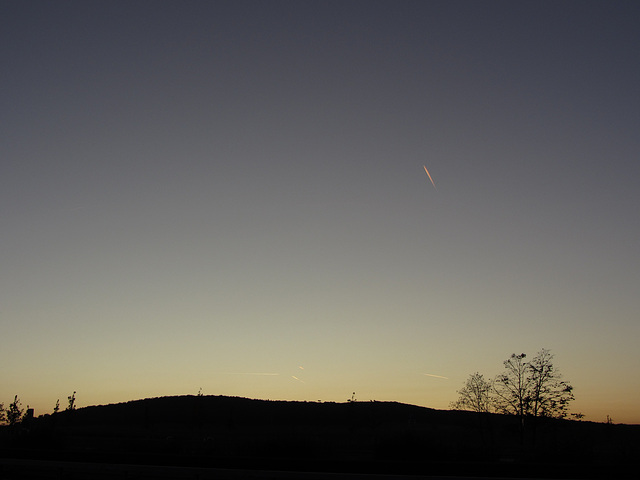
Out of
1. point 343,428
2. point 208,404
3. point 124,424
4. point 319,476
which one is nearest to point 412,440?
point 319,476

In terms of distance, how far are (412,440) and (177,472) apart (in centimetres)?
2144

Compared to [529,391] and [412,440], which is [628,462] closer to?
[412,440]

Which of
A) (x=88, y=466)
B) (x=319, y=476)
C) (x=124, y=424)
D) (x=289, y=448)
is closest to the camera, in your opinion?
(x=319, y=476)

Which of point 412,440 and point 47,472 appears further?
point 412,440

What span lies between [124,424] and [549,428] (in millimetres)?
82397

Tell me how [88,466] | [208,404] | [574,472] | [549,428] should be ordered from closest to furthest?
[88,466] → [574,472] → [549,428] → [208,404]

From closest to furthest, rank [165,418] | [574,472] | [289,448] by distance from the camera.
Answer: [574,472] → [289,448] → [165,418]

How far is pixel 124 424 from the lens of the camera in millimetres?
102125

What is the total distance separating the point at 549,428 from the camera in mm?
41844

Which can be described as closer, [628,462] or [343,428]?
[628,462]

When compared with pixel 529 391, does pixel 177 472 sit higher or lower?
lower

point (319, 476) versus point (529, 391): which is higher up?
point (529, 391)

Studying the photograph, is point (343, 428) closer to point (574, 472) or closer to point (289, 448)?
point (289, 448)

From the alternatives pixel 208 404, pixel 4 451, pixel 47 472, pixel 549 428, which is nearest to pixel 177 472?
pixel 47 472
